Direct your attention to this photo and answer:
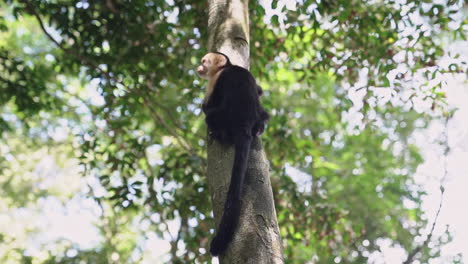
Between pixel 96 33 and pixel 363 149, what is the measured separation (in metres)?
8.28

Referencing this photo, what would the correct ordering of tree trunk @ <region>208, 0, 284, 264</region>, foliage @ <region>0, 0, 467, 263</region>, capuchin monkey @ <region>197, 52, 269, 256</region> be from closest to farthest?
tree trunk @ <region>208, 0, 284, 264</region>, capuchin monkey @ <region>197, 52, 269, 256</region>, foliage @ <region>0, 0, 467, 263</region>

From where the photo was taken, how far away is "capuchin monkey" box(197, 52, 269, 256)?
2.32 m

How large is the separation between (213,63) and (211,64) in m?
0.05

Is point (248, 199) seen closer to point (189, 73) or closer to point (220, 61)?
point (220, 61)

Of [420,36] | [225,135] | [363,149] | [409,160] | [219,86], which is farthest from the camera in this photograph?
[409,160]

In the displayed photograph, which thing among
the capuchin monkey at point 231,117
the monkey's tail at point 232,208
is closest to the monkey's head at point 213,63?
the capuchin monkey at point 231,117

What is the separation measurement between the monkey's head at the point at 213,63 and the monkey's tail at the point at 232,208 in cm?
107

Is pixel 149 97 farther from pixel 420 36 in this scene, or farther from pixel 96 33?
pixel 420 36

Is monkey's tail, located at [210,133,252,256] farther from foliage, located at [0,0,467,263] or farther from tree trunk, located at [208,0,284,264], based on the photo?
foliage, located at [0,0,467,263]

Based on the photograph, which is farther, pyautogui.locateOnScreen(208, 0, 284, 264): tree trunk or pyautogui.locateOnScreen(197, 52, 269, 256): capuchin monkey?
pyautogui.locateOnScreen(197, 52, 269, 256): capuchin monkey

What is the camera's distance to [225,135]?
293 cm

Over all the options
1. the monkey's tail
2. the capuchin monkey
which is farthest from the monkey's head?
the monkey's tail

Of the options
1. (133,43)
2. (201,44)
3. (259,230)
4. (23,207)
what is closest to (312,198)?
(201,44)

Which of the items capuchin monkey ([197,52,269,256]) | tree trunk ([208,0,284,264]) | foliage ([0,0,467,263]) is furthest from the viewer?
foliage ([0,0,467,263])
